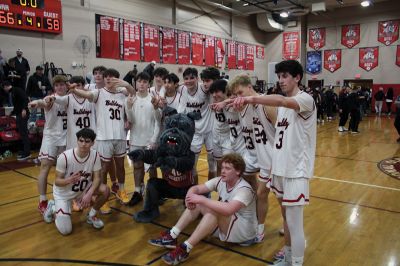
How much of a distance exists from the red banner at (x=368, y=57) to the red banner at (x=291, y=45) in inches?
144

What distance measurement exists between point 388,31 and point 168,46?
13.1m

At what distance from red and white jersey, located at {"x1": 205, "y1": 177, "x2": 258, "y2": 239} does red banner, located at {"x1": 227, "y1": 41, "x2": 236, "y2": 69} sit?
15488 mm

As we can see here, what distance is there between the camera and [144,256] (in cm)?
331

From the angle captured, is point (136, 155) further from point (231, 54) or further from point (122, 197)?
point (231, 54)

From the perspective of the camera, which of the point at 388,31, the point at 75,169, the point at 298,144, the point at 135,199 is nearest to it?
the point at 298,144

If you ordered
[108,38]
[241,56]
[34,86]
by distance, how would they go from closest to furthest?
[34,86], [108,38], [241,56]

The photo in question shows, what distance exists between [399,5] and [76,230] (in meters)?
21.2

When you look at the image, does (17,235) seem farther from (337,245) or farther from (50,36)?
(50,36)

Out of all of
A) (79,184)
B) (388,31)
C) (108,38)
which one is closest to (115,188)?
(79,184)

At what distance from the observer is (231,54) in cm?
1853

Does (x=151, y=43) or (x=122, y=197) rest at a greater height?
(x=151, y=43)

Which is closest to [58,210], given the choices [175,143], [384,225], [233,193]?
[175,143]

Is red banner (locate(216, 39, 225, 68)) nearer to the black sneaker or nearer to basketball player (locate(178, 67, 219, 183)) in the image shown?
basketball player (locate(178, 67, 219, 183))

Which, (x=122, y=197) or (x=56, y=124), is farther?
(x=122, y=197)
